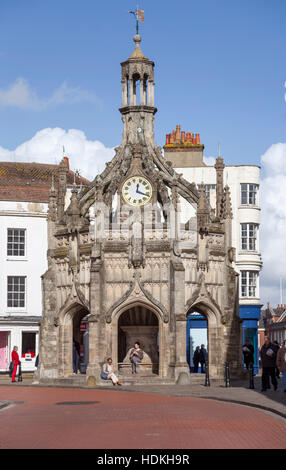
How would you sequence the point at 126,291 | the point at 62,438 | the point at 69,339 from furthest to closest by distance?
the point at 69,339, the point at 126,291, the point at 62,438

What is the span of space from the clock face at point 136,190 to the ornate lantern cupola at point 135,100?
7.19 feet

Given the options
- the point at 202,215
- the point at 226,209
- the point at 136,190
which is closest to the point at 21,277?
the point at 136,190

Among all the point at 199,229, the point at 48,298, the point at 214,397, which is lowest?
the point at 214,397

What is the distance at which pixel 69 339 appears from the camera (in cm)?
3819

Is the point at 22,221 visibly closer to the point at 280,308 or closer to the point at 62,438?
the point at 62,438

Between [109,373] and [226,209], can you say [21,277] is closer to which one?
[226,209]

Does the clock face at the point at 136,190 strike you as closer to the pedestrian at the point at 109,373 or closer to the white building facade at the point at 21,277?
the pedestrian at the point at 109,373

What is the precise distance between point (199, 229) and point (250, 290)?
16684 mm

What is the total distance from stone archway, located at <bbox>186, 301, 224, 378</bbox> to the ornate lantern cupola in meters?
7.96

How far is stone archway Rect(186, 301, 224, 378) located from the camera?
122ft

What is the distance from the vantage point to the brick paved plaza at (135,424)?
14.9m

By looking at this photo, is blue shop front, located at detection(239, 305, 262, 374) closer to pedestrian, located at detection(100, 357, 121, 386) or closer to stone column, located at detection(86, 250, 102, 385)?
stone column, located at detection(86, 250, 102, 385)
